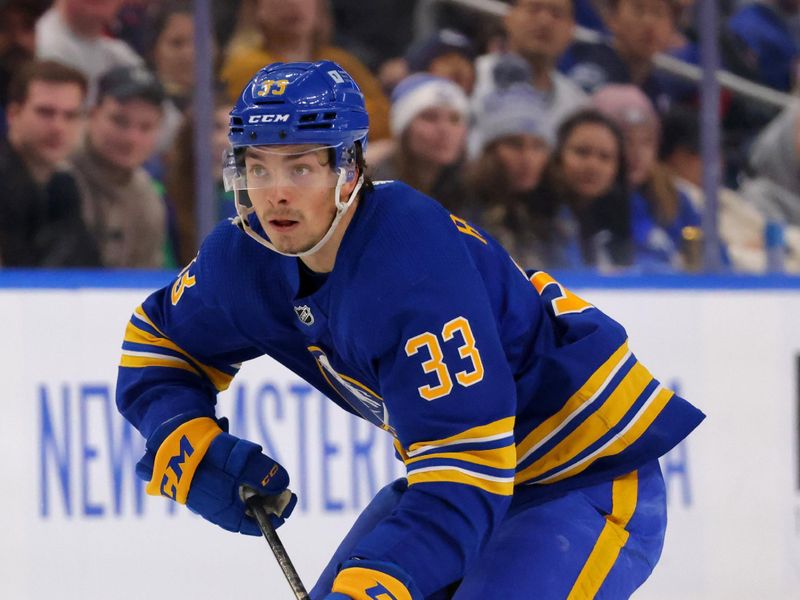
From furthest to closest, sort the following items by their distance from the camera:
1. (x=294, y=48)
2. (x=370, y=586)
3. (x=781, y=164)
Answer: (x=781, y=164) → (x=294, y=48) → (x=370, y=586)

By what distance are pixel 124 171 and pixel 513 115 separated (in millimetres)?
1285

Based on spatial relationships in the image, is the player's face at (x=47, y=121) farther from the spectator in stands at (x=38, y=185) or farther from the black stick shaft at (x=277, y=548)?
the black stick shaft at (x=277, y=548)

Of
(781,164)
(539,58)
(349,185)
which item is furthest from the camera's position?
(781,164)

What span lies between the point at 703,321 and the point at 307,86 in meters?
2.55

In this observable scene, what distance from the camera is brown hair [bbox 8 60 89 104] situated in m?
4.01

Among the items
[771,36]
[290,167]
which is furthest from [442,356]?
[771,36]

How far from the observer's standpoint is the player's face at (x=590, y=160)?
448 centimetres

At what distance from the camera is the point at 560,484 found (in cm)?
234

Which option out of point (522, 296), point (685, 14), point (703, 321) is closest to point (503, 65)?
point (685, 14)

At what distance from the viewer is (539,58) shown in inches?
177

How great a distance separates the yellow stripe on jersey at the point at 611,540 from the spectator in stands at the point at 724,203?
90.3 inches

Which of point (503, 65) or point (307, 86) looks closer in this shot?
point (307, 86)

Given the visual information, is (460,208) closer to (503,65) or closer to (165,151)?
(503,65)

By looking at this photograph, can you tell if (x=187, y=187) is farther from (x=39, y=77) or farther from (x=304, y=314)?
(x=304, y=314)
